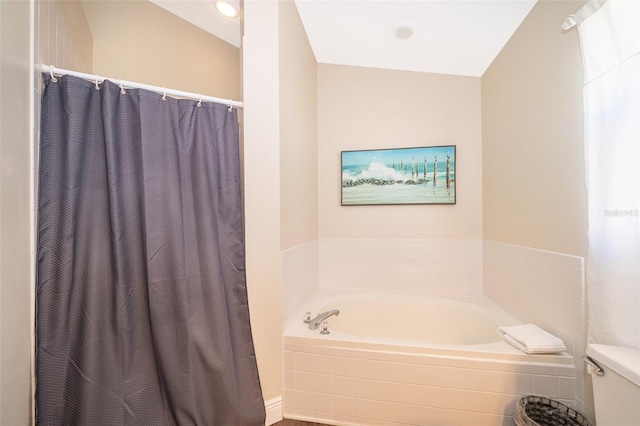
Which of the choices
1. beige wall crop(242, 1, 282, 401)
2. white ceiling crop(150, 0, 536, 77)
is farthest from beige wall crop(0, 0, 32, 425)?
white ceiling crop(150, 0, 536, 77)

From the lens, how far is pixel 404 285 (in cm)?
236

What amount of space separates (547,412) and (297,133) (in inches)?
82.2

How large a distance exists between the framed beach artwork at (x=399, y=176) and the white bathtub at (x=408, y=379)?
1.17 meters

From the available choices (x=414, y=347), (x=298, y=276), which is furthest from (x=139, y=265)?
(x=414, y=347)

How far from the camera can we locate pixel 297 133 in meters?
1.91

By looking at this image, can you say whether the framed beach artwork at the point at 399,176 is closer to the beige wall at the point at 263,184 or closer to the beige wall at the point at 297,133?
the beige wall at the point at 297,133

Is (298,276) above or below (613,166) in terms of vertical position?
below

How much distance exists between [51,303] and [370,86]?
2628mm

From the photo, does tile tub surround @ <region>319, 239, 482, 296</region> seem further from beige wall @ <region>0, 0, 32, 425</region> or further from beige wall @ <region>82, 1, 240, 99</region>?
beige wall @ <region>0, 0, 32, 425</region>

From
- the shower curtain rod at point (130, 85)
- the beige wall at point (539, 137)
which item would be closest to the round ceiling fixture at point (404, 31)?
the beige wall at point (539, 137)

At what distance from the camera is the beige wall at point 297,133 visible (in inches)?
63.9

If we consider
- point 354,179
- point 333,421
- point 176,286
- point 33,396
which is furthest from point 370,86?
point 33,396

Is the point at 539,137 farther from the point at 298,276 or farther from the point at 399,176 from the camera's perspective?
the point at 298,276

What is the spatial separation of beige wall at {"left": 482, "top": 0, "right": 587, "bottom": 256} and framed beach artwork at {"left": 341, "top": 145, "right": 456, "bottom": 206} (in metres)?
0.34
